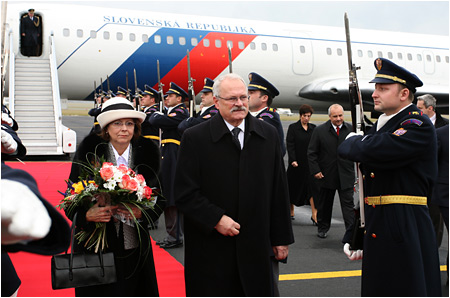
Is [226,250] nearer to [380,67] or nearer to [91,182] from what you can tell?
[91,182]

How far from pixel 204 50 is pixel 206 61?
13.2 inches

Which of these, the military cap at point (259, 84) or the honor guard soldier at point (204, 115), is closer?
the military cap at point (259, 84)

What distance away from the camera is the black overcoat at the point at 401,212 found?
9.69ft

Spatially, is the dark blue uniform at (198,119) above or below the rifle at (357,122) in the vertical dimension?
above

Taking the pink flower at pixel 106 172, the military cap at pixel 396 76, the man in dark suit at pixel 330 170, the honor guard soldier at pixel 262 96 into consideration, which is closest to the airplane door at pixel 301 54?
A: the man in dark suit at pixel 330 170

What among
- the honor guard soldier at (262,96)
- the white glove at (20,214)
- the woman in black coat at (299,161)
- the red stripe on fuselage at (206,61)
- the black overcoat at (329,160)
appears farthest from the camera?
the red stripe on fuselage at (206,61)

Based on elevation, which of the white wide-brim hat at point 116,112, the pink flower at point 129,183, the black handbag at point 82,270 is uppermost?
the white wide-brim hat at point 116,112

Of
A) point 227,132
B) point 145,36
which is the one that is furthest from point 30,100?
point 227,132

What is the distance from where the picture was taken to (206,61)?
15555mm

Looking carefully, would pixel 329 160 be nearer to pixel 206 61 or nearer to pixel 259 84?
pixel 259 84

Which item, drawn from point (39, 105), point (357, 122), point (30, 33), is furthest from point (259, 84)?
point (30, 33)

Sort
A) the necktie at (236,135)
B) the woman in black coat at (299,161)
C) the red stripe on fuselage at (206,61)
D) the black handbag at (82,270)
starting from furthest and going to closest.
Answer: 1. the red stripe on fuselage at (206,61)
2. the woman in black coat at (299,161)
3. the necktie at (236,135)
4. the black handbag at (82,270)

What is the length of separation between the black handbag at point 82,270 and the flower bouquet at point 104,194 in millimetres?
84

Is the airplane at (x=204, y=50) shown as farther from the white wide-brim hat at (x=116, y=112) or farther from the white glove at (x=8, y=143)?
the white glove at (x=8, y=143)
